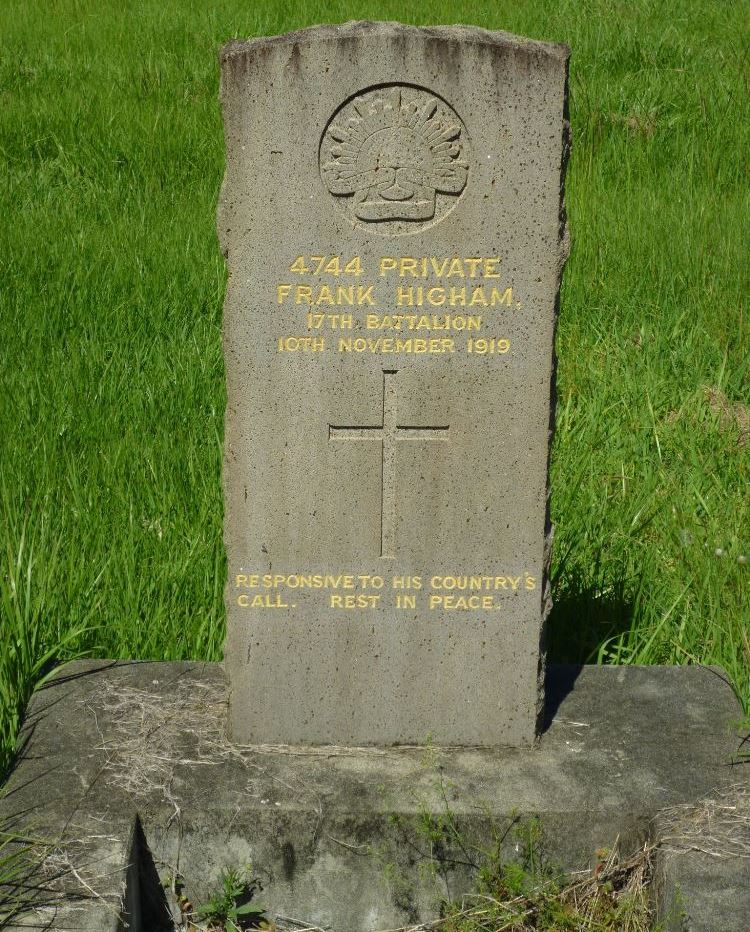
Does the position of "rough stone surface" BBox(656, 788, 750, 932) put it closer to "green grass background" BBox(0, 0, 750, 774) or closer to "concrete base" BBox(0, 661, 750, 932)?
"concrete base" BBox(0, 661, 750, 932)

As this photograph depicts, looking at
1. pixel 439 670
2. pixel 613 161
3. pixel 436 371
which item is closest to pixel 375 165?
pixel 436 371

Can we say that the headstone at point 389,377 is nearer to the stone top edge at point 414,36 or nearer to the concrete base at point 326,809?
the stone top edge at point 414,36

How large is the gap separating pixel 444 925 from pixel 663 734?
70cm

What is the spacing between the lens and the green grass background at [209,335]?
146 inches

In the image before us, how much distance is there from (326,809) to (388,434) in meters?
0.80

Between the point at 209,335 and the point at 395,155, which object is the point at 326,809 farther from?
the point at 209,335

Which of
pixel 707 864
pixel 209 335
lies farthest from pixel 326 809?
pixel 209 335

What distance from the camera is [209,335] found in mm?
5383

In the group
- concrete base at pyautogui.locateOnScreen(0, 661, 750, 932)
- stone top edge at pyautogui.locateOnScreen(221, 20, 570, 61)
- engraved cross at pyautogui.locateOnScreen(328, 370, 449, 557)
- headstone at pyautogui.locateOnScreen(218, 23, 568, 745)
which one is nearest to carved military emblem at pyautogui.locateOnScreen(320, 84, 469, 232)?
headstone at pyautogui.locateOnScreen(218, 23, 568, 745)

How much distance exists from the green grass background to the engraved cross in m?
0.91

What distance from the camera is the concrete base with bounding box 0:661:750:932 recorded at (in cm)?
263

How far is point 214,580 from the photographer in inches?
146

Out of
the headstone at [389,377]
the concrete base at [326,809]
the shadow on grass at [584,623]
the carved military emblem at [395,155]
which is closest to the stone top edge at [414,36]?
the headstone at [389,377]

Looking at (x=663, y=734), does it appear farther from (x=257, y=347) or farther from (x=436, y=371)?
(x=257, y=347)
